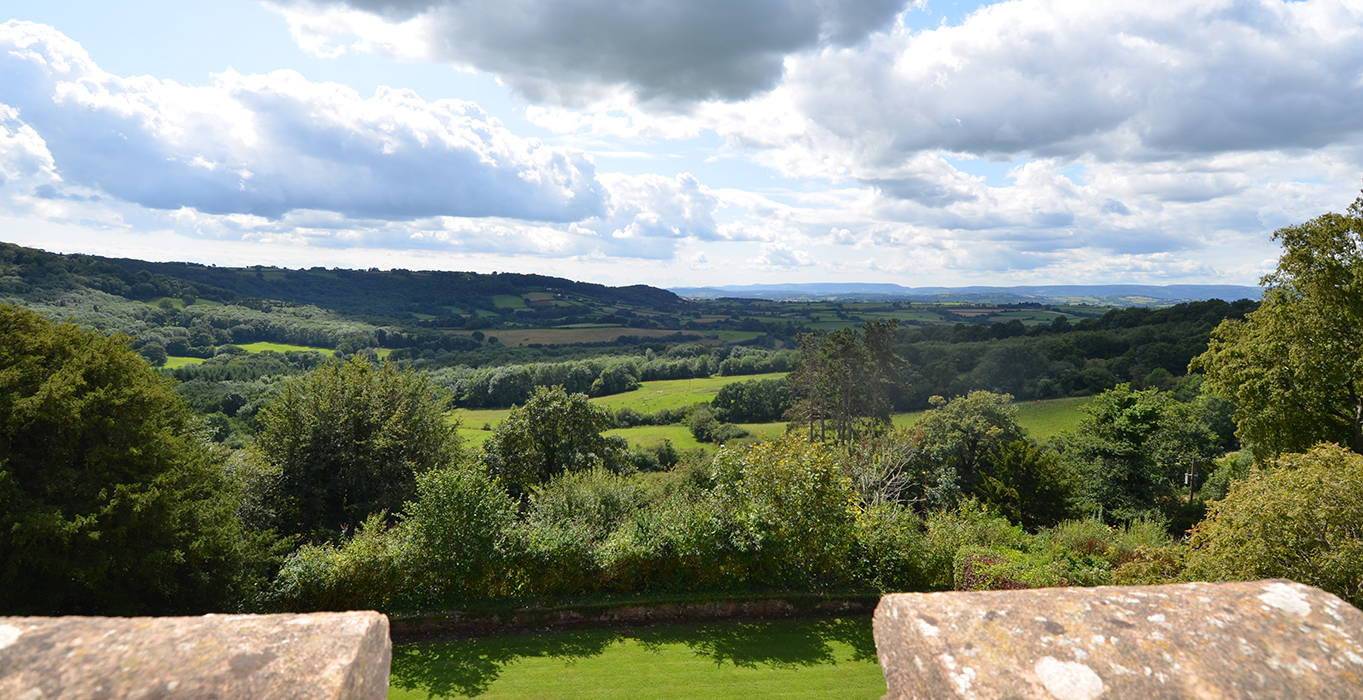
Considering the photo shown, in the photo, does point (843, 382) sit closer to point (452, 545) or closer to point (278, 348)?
point (452, 545)

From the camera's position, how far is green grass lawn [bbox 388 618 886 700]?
13641 mm

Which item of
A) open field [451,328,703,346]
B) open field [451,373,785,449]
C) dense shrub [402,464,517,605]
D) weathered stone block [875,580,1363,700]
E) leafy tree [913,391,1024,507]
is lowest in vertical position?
open field [451,373,785,449]

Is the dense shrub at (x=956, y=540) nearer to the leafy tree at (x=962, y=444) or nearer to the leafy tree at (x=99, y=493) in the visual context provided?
the leafy tree at (x=962, y=444)

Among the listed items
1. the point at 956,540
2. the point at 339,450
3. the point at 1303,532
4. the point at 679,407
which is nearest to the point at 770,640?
the point at 956,540

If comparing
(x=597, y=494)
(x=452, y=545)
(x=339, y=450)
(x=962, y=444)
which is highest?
(x=339, y=450)

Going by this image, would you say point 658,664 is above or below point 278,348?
above

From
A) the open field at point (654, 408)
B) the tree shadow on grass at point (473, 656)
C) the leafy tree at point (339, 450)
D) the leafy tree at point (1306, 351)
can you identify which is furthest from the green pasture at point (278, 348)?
the leafy tree at point (1306, 351)

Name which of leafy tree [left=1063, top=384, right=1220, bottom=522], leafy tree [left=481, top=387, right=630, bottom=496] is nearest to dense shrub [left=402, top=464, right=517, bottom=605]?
leafy tree [left=481, top=387, right=630, bottom=496]

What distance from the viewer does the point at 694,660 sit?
15.4 meters

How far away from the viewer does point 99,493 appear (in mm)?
13562

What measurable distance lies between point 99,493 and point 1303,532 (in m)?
22.9

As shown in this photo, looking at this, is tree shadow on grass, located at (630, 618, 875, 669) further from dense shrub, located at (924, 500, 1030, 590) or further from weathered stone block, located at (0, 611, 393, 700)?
weathered stone block, located at (0, 611, 393, 700)

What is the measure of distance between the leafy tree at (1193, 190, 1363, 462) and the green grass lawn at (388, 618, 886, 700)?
15.6 m

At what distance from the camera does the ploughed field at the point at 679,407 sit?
61.7m
